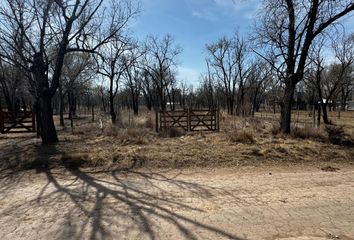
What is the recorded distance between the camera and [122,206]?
19.4 feet

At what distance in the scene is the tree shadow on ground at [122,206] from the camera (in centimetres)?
479

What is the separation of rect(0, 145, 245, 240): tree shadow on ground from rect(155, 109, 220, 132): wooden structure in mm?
11283

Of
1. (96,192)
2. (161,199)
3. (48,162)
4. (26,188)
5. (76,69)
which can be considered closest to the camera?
(161,199)

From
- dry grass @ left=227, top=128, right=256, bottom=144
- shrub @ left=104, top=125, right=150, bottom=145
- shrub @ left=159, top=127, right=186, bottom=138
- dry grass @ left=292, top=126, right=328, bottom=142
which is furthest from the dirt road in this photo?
shrub @ left=159, top=127, right=186, bottom=138

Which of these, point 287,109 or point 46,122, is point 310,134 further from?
point 46,122

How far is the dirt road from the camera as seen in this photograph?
4816 mm

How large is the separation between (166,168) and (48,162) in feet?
11.4

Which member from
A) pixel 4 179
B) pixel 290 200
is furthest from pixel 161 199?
pixel 4 179

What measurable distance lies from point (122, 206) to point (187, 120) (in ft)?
47.2

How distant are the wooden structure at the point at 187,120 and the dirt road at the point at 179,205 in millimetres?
11291

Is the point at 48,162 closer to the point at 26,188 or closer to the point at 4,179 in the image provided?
the point at 4,179

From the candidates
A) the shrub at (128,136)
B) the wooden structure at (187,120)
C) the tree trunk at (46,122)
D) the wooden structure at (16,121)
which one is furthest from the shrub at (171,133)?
the wooden structure at (16,121)

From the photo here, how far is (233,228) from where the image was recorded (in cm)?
489

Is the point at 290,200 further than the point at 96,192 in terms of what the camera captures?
No
